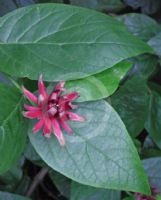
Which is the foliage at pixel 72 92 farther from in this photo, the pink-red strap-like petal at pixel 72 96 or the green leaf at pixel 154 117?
the green leaf at pixel 154 117

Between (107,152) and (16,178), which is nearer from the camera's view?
(107,152)

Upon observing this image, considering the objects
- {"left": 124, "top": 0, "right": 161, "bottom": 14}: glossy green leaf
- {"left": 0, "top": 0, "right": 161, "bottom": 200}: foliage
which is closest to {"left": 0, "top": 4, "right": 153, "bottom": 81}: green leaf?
{"left": 0, "top": 0, "right": 161, "bottom": 200}: foliage

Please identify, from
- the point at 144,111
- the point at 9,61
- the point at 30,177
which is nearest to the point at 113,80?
the point at 9,61

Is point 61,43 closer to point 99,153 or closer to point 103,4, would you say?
point 99,153

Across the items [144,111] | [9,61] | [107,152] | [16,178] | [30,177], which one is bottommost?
[30,177]

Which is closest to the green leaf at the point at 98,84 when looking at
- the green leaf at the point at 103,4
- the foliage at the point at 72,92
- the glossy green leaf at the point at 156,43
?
the foliage at the point at 72,92

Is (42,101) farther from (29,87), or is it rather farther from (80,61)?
(29,87)

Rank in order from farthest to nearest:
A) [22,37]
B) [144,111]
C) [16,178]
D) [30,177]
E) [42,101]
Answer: [30,177], [16,178], [144,111], [22,37], [42,101]
